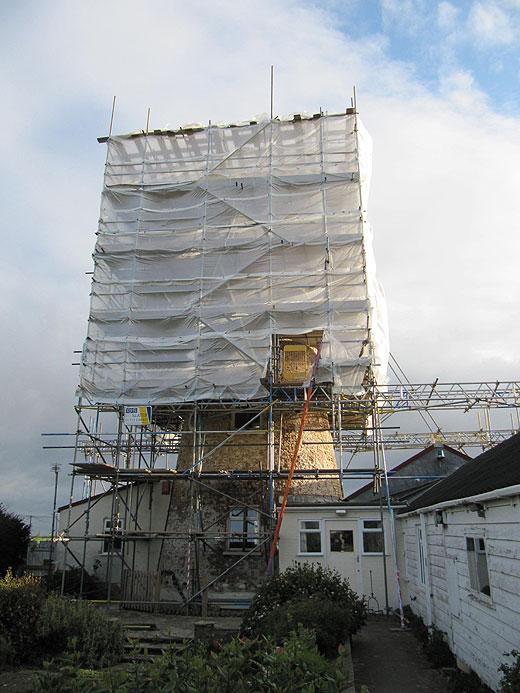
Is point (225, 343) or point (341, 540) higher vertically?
point (225, 343)

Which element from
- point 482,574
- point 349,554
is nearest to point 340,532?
point 349,554

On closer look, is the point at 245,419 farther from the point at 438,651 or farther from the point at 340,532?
the point at 438,651

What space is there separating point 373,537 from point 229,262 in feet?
35.6

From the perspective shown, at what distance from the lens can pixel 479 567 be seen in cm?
916

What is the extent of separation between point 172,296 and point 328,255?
5.92m

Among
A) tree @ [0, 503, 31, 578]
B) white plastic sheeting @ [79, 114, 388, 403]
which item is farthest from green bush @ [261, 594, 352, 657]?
tree @ [0, 503, 31, 578]

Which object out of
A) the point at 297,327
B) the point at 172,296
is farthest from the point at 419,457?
the point at 172,296

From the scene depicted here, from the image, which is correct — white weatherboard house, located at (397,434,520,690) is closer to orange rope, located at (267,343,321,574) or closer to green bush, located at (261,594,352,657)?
green bush, located at (261,594,352,657)

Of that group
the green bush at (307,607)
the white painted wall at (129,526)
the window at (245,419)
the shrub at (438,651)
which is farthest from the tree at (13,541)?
the shrub at (438,651)

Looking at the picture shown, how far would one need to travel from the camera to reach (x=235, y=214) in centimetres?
2334

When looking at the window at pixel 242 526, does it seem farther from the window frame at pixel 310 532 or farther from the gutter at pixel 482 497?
the gutter at pixel 482 497

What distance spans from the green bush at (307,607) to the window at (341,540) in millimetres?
5328

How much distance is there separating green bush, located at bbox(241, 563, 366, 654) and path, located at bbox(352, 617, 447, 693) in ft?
2.17

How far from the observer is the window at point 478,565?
29.0ft
